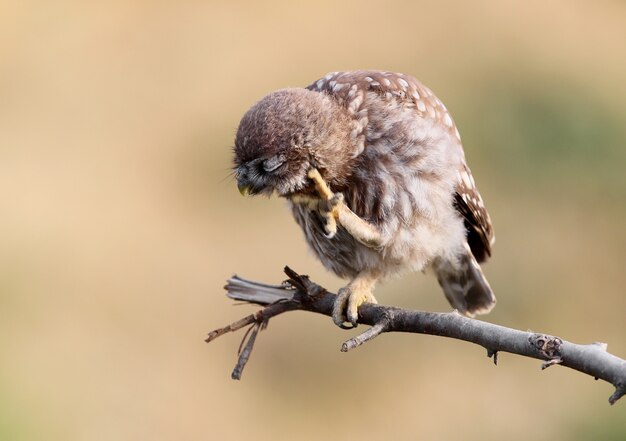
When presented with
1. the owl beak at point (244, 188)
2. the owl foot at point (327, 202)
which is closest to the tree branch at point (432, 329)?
the owl foot at point (327, 202)

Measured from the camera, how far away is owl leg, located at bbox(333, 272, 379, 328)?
145 inches

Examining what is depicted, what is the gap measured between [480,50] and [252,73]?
2.38 metres

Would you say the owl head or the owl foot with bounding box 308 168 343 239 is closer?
the owl foot with bounding box 308 168 343 239

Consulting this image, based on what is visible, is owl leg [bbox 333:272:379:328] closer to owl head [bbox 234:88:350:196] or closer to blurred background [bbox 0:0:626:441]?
owl head [bbox 234:88:350:196]

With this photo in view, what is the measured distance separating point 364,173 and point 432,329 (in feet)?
3.25

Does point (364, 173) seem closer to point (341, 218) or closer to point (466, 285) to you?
point (341, 218)

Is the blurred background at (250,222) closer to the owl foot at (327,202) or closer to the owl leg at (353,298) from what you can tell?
the owl leg at (353,298)

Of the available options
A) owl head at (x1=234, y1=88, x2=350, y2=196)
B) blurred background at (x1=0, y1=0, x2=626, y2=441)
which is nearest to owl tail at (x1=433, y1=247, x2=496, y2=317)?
owl head at (x1=234, y1=88, x2=350, y2=196)

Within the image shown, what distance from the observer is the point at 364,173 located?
12.4 feet

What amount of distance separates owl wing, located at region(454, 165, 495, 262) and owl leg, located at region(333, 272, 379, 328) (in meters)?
0.46

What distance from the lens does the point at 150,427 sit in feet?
24.2

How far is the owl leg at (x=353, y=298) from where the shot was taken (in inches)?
145

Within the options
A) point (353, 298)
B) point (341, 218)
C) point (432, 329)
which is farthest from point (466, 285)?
point (432, 329)

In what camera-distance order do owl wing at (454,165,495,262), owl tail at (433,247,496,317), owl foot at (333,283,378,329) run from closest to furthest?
owl foot at (333,283,378,329) → owl wing at (454,165,495,262) → owl tail at (433,247,496,317)
